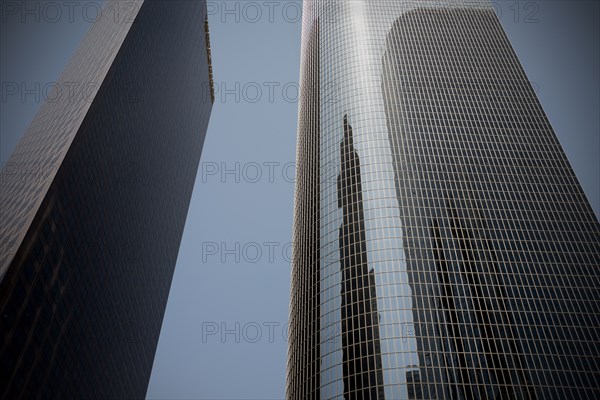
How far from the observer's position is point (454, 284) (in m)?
83.4

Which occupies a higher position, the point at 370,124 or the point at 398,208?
the point at 370,124

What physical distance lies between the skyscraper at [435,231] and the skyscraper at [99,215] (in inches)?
1317

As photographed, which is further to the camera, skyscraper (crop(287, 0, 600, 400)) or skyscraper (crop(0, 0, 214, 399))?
skyscraper (crop(287, 0, 600, 400))

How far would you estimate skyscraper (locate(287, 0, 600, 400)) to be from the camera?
75438 millimetres

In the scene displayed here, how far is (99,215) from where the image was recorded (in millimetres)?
94938

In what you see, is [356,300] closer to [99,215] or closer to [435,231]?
[435,231]

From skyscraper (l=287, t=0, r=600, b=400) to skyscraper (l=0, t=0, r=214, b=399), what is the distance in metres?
33.5

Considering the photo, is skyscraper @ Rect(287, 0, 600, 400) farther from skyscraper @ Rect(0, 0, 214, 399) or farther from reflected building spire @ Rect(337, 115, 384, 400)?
skyscraper @ Rect(0, 0, 214, 399)

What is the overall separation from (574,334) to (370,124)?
162 feet

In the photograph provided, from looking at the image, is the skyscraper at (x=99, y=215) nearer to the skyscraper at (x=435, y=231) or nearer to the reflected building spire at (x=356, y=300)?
the skyscraper at (x=435, y=231)

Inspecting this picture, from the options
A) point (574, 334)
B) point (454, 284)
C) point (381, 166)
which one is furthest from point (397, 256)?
point (574, 334)

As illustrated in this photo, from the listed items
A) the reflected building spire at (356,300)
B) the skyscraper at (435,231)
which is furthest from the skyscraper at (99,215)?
the reflected building spire at (356,300)

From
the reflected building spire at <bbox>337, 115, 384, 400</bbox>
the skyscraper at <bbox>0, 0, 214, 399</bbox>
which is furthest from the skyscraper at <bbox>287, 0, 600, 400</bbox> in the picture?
the skyscraper at <bbox>0, 0, 214, 399</bbox>

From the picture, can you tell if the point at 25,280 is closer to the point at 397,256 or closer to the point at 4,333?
the point at 4,333
